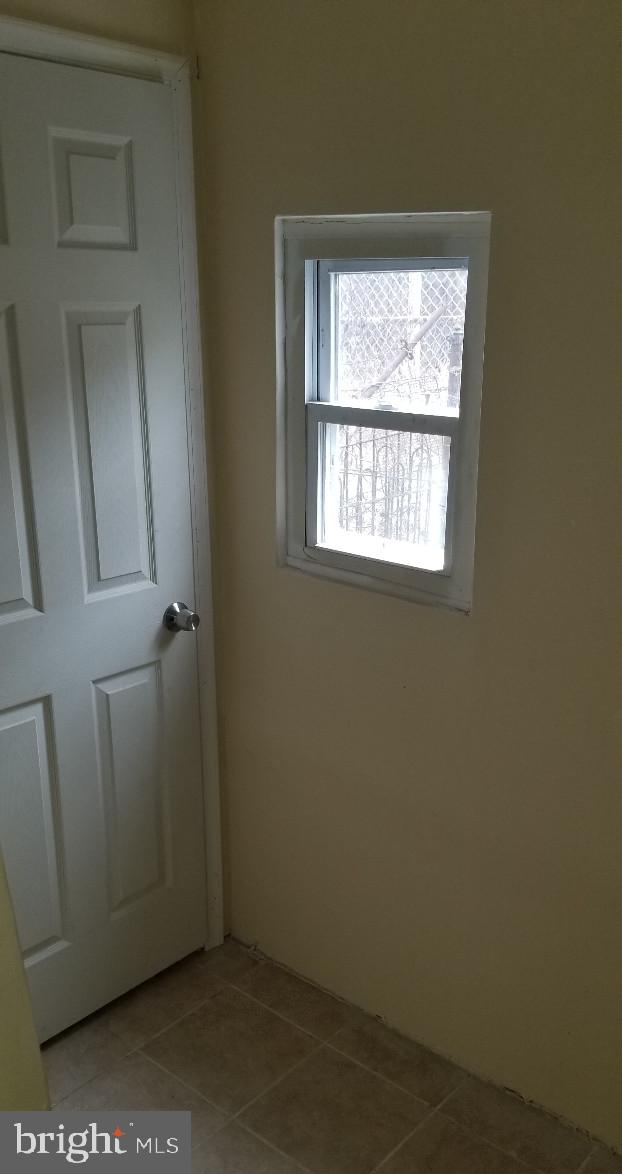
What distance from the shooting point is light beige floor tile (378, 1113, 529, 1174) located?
1.83m

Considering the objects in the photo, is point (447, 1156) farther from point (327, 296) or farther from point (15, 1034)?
point (327, 296)

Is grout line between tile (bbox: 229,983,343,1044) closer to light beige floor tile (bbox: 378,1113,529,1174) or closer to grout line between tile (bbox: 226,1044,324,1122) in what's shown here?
grout line between tile (bbox: 226,1044,324,1122)

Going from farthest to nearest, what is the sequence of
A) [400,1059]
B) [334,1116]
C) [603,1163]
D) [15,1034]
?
[400,1059]
[334,1116]
[603,1163]
[15,1034]

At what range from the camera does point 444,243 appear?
69.8 inches

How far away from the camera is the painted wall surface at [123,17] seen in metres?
1.74

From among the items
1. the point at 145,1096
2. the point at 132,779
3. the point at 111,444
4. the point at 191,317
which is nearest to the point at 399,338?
the point at 191,317

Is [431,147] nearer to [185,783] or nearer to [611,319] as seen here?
[611,319]

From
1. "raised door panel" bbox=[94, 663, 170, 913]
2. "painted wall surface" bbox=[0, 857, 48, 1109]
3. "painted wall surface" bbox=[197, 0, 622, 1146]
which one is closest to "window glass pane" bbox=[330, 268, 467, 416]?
"painted wall surface" bbox=[197, 0, 622, 1146]

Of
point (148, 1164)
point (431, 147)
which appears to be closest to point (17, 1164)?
point (148, 1164)

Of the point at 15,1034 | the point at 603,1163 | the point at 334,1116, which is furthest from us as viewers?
the point at 334,1116

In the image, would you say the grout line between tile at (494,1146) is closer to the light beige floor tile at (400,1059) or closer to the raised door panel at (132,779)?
the light beige floor tile at (400,1059)

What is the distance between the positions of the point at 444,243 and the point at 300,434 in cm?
53

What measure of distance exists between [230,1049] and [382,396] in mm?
1476

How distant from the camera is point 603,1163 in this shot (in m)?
1.83
